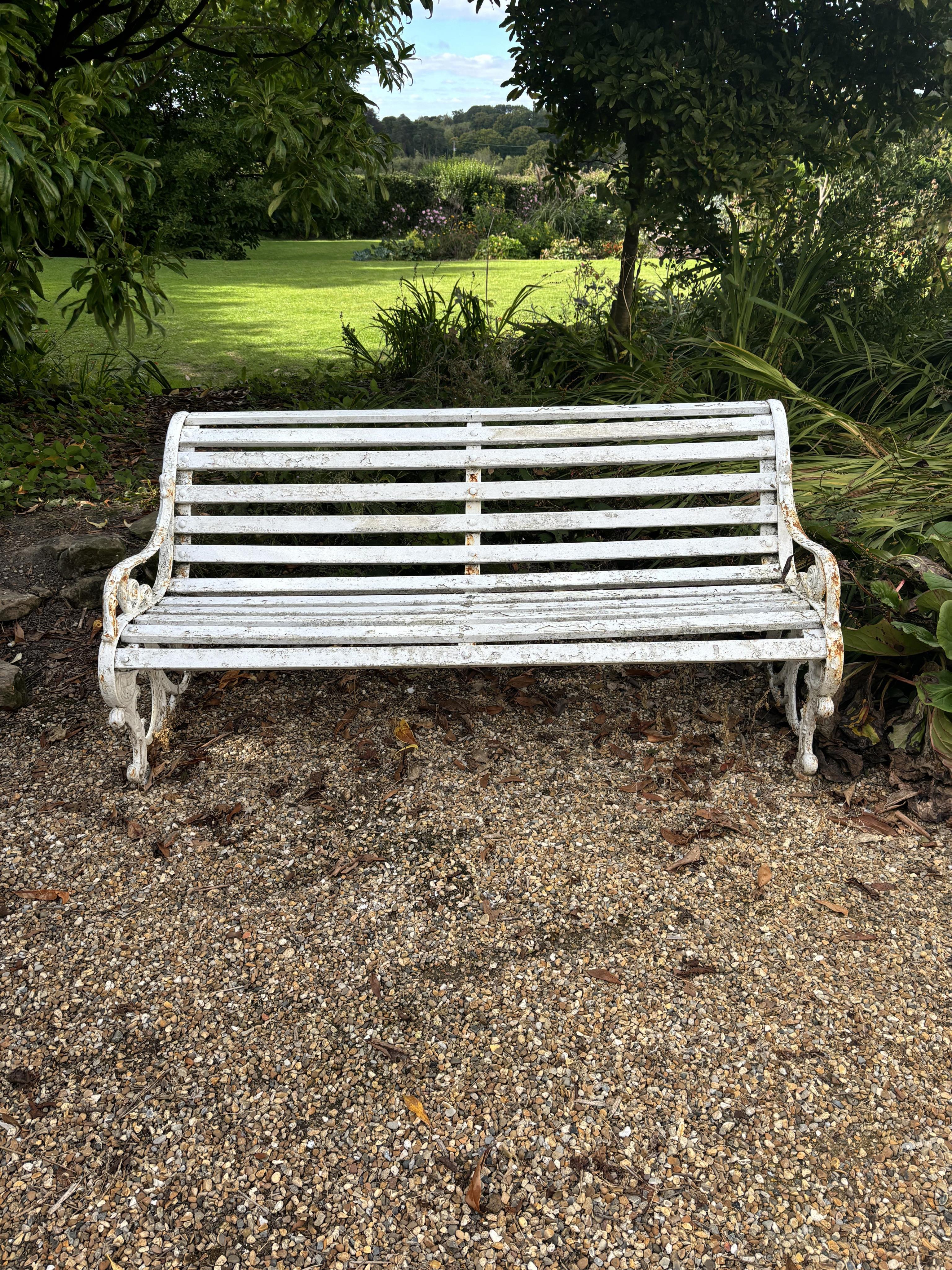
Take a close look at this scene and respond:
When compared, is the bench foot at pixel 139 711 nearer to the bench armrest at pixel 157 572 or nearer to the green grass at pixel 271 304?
the bench armrest at pixel 157 572

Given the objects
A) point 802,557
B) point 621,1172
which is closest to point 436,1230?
point 621,1172

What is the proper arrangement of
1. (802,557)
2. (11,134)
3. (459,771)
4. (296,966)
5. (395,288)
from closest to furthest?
1. (296,966)
2. (11,134)
3. (459,771)
4. (802,557)
5. (395,288)

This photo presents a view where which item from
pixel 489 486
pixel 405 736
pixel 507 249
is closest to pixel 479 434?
pixel 489 486

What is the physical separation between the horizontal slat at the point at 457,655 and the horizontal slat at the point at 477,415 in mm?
925

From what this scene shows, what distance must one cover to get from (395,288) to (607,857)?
1028cm

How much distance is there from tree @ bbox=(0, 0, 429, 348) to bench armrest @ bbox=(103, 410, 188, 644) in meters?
0.66

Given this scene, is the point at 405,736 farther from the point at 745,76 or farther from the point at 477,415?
the point at 745,76

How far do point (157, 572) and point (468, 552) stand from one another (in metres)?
1.08

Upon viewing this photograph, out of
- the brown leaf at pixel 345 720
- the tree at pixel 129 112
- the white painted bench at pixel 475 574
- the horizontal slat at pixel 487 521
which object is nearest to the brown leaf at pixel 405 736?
the brown leaf at pixel 345 720

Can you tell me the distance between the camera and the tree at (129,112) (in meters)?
A: 2.72

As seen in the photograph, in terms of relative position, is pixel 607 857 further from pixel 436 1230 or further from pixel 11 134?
pixel 11 134

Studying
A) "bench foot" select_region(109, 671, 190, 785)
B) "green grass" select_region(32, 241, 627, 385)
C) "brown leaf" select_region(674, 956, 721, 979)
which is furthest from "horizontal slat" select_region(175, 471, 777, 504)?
"green grass" select_region(32, 241, 627, 385)

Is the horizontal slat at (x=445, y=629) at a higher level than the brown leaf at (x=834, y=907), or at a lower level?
higher

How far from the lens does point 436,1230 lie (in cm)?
160
